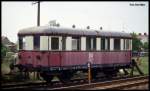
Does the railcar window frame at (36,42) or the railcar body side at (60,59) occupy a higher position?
the railcar window frame at (36,42)

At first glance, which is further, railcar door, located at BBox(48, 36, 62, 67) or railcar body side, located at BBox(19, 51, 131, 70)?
railcar door, located at BBox(48, 36, 62, 67)

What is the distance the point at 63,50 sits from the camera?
20.4m

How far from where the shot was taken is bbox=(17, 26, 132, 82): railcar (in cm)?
1981

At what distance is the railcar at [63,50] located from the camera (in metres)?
19.8

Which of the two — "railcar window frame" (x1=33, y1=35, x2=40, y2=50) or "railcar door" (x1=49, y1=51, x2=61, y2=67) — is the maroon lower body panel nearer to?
"railcar door" (x1=49, y1=51, x2=61, y2=67)

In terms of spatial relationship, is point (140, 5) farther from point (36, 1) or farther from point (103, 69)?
point (36, 1)

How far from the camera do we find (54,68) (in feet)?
65.5

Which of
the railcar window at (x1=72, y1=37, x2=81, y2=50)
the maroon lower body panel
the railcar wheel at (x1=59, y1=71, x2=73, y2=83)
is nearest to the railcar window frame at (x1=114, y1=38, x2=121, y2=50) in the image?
the maroon lower body panel

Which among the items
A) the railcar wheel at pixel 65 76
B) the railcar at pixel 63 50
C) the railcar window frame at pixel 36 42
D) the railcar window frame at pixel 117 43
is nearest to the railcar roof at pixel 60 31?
the railcar at pixel 63 50

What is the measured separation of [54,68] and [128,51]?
8019 mm

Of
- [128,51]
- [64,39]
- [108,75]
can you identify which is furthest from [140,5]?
[64,39]

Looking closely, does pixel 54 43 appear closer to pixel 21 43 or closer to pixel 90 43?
pixel 21 43

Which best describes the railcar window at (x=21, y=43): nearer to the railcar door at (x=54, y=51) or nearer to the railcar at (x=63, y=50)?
the railcar at (x=63, y=50)

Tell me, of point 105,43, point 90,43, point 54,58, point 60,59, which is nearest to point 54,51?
point 54,58
